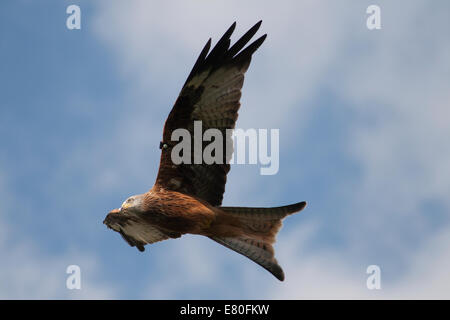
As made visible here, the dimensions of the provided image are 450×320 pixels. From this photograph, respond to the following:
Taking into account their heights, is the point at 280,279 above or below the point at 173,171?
below

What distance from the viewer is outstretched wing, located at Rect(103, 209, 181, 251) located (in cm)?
822

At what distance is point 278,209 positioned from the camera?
8.29 m

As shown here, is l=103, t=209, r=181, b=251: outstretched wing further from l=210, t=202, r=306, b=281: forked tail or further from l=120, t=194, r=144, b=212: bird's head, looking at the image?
l=210, t=202, r=306, b=281: forked tail

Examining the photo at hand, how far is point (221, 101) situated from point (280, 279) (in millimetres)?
2509

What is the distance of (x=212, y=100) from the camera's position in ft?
27.3

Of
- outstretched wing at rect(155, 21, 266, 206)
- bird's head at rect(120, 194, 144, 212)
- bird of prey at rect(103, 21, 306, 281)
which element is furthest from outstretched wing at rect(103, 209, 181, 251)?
outstretched wing at rect(155, 21, 266, 206)

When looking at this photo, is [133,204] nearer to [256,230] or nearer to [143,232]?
[143,232]

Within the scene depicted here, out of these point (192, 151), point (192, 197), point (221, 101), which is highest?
point (221, 101)

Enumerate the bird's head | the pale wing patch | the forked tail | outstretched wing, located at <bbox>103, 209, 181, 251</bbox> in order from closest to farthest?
1. the bird's head
2. the forked tail
3. outstretched wing, located at <bbox>103, 209, 181, 251</bbox>
4. the pale wing patch

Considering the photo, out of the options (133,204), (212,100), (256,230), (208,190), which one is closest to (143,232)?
(133,204)

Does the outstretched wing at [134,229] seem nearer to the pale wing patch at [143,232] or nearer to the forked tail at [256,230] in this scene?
the pale wing patch at [143,232]
